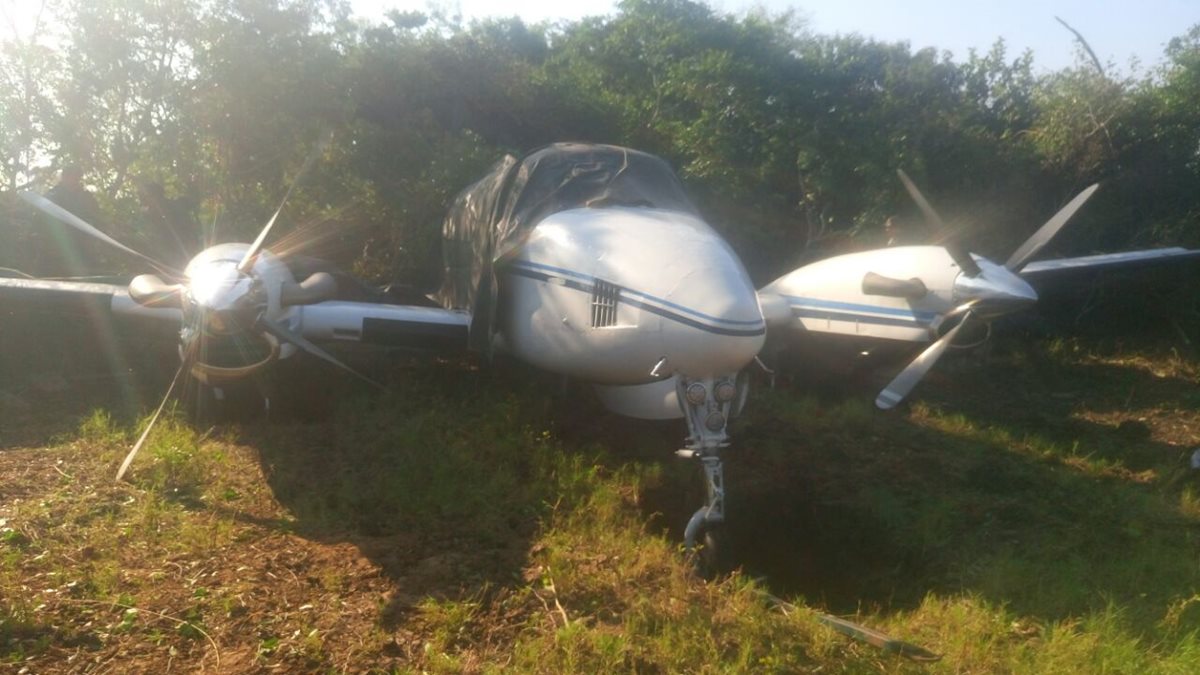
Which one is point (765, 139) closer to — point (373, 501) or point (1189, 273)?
point (1189, 273)

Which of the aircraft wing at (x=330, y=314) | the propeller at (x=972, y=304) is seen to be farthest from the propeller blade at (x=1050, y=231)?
the aircraft wing at (x=330, y=314)

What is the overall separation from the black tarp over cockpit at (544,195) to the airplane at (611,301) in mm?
20

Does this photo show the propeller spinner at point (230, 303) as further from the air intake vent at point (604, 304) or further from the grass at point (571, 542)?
the air intake vent at point (604, 304)

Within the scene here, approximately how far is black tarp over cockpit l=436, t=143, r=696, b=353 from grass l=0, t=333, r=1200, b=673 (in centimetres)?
126

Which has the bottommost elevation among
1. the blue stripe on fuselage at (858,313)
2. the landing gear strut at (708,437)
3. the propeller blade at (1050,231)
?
the landing gear strut at (708,437)

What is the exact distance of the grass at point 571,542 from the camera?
5062 mm

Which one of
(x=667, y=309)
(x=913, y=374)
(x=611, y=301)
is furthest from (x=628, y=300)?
(x=913, y=374)

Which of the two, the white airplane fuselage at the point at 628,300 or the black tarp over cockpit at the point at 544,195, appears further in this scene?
the black tarp over cockpit at the point at 544,195

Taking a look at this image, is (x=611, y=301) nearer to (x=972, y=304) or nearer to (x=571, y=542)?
(x=571, y=542)

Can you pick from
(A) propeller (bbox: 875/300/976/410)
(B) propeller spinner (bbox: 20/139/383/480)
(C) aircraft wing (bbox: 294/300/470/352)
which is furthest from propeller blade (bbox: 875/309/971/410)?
(B) propeller spinner (bbox: 20/139/383/480)

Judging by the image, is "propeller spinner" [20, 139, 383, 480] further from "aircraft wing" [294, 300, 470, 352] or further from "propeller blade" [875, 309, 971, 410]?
"propeller blade" [875, 309, 971, 410]

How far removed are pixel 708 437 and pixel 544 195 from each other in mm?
3045

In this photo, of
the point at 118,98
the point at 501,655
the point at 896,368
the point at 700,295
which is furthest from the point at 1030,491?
the point at 118,98

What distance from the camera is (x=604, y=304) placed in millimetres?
6977
